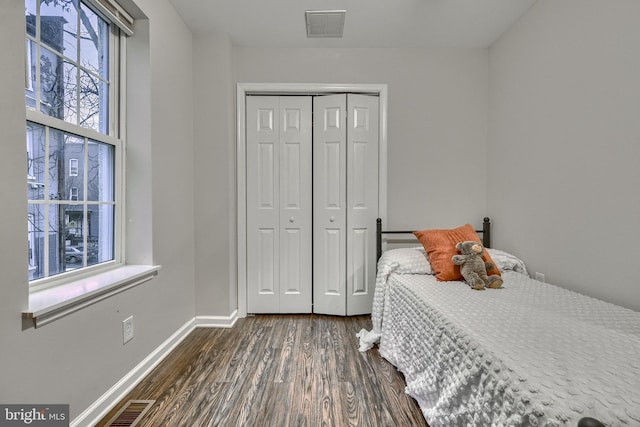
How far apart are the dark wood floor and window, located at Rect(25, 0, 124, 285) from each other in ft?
2.74

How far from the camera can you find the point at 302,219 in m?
2.82

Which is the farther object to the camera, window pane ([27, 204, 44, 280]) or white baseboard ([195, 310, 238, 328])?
white baseboard ([195, 310, 238, 328])

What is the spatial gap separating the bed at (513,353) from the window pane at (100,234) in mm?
1854

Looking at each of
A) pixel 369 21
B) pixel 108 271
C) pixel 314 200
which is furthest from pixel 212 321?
pixel 369 21

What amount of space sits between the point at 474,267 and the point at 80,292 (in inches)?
84.6

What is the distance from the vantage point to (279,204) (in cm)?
281

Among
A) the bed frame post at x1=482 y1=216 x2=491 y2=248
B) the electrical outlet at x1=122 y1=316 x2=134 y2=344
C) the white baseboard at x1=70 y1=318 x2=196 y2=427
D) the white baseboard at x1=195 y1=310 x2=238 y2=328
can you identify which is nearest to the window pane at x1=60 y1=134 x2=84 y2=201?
the electrical outlet at x1=122 y1=316 x2=134 y2=344

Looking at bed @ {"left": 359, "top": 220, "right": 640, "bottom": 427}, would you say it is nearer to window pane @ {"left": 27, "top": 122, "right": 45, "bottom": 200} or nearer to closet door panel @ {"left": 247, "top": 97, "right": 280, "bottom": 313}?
closet door panel @ {"left": 247, "top": 97, "right": 280, "bottom": 313}

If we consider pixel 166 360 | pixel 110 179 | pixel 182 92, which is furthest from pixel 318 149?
pixel 166 360

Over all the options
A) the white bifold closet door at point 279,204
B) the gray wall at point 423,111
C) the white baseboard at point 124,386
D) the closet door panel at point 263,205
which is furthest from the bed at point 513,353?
the white baseboard at point 124,386

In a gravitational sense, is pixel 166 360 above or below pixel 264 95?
below

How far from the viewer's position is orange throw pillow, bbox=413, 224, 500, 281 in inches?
80.8

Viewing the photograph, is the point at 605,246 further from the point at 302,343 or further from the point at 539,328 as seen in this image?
the point at 302,343

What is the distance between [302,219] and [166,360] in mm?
1503
